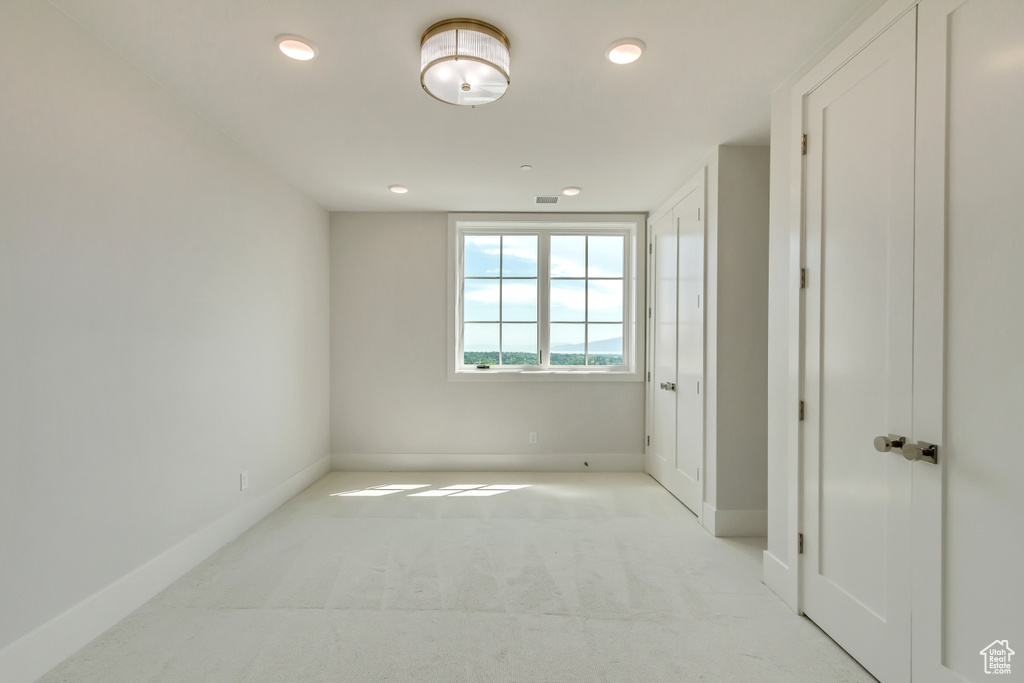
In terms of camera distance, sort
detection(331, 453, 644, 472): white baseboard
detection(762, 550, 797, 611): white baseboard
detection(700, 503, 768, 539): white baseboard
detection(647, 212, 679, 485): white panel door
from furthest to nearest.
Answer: detection(331, 453, 644, 472): white baseboard
detection(647, 212, 679, 485): white panel door
detection(700, 503, 768, 539): white baseboard
detection(762, 550, 797, 611): white baseboard

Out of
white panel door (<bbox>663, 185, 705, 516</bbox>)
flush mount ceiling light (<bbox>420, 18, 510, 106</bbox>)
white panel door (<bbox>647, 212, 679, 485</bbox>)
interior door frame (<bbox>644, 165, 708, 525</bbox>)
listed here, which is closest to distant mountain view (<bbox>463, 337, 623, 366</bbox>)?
interior door frame (<bbox>644, 165, 708, 525</bbox>)

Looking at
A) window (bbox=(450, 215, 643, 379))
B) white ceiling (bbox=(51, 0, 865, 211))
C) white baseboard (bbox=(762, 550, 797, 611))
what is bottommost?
white baseboard (bbox=(762, 550, 797, 611))

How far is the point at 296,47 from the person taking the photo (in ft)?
6.91

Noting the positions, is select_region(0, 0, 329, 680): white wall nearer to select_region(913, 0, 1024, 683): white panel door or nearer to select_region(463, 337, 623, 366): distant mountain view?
select_region(463, 337, 623, 366): distant mountain view

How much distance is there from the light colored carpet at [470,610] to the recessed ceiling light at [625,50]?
2465 mm

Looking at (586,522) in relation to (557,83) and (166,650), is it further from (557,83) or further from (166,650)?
(557,83)

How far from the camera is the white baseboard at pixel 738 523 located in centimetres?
324

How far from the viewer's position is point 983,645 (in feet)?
4.60

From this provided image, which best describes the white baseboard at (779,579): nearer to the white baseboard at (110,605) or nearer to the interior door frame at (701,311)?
the interior door frame at (701,311)

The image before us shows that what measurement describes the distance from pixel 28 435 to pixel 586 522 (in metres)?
2.94

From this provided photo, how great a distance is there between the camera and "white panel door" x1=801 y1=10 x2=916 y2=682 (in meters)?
1.70

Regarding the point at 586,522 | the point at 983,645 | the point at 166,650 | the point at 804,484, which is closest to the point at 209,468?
the point at 166,650

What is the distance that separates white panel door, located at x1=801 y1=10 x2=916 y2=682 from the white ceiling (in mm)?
398

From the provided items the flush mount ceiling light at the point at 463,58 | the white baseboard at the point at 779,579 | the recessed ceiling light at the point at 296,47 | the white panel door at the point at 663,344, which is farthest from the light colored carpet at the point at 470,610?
the recessed ceiling light at the point at 296,47
